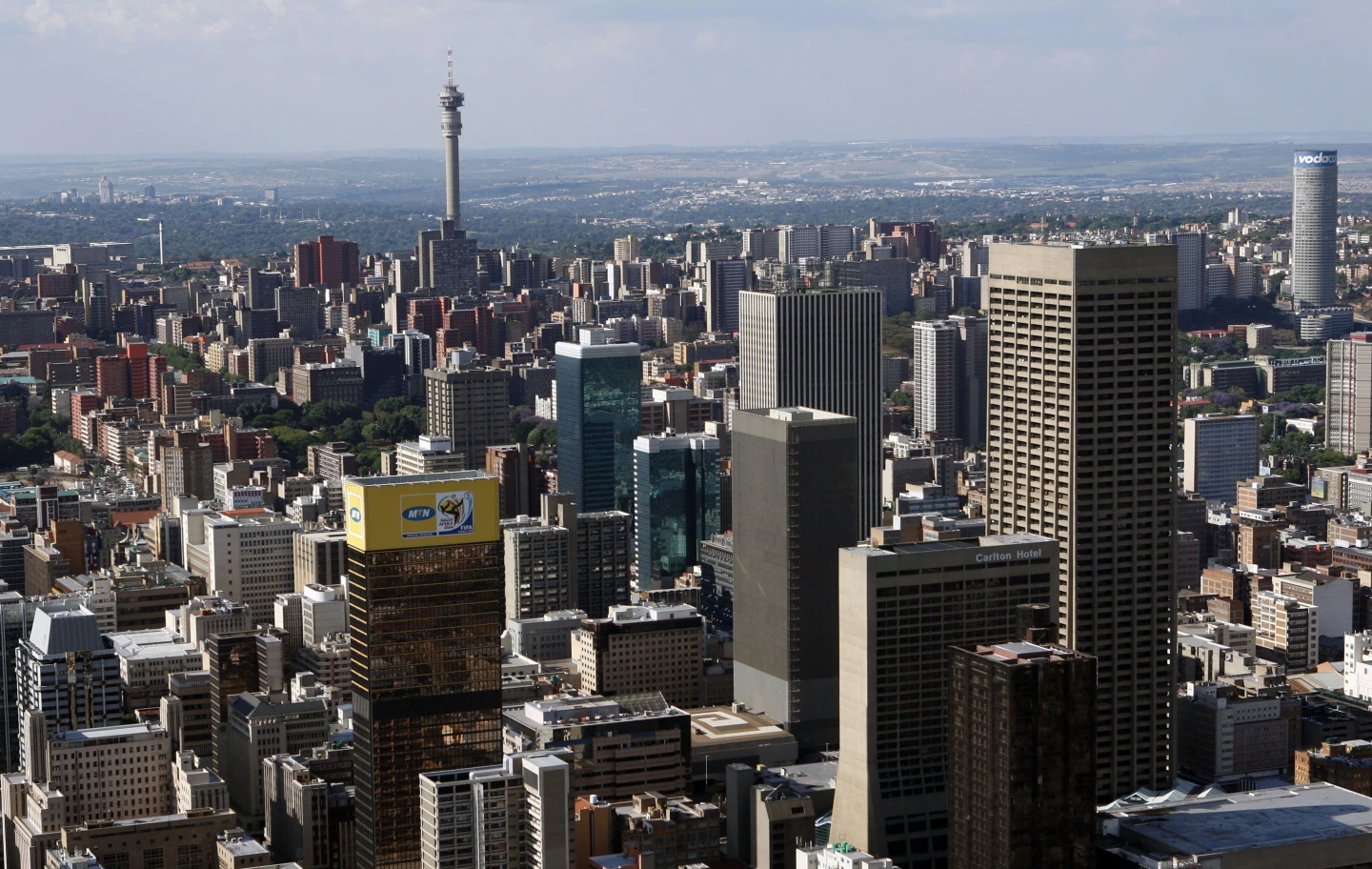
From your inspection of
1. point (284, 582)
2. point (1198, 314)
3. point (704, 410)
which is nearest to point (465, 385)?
point (704, 410)

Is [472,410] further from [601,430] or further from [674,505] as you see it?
[674,505]

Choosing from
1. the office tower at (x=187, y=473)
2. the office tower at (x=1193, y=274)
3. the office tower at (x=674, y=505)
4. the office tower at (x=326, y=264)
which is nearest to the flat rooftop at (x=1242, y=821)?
the office tower at (x=674, y=505)

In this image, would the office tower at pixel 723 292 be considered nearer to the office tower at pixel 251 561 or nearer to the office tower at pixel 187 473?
the office tower at pixel 187 473

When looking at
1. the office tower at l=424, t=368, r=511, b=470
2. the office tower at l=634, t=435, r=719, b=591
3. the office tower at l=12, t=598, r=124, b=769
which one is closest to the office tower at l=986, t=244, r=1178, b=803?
the office tower at l=12, t=598, r=124, b=769

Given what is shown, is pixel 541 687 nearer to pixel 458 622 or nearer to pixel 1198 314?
pixel 458 622

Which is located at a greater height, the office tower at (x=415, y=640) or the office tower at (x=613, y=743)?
the office tower at (x=415, y=640)

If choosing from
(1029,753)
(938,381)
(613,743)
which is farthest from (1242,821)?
(938,381)
